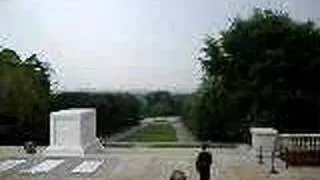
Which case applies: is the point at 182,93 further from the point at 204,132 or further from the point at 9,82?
the point at 9,82

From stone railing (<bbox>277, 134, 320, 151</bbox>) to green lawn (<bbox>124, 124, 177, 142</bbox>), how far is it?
654cm

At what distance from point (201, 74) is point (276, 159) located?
11129 mm

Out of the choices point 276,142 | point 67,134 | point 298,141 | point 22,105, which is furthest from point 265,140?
point 22,105

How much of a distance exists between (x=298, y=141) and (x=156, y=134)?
8187 millimetres

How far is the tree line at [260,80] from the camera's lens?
25141 mm

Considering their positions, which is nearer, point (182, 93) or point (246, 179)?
point (246, 179)

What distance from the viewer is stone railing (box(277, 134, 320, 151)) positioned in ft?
58.6

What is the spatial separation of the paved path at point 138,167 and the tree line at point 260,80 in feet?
21.8

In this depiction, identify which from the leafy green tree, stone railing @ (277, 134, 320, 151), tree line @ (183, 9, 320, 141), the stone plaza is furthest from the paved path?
the leafy green tree

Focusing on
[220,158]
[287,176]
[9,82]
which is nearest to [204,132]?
[9,82]

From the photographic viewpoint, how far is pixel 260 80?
25.6 meters

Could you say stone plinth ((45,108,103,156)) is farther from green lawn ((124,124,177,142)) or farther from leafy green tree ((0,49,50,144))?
leafy green tree ((0,49,50,144))

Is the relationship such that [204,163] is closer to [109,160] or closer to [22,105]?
[109,160]

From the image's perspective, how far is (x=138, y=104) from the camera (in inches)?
1097
